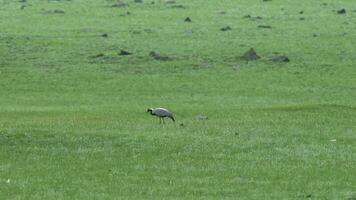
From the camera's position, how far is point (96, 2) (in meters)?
73.1

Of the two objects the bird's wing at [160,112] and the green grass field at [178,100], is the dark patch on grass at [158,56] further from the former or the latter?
the bird's wing at [160,112]

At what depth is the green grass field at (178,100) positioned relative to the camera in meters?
17.1

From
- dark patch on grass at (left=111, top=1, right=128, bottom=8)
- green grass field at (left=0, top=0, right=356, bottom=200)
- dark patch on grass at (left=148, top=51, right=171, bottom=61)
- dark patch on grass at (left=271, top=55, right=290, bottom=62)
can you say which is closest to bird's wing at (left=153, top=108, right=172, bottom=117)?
green grass field at (left=0, top=0, right=356, bottom=200)

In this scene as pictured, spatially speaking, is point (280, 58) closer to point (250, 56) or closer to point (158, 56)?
point (250, 56)

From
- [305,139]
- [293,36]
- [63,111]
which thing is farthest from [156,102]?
[293,36]

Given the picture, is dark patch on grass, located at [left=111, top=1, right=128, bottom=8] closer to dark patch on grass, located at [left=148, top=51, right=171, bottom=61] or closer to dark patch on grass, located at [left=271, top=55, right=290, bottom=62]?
dark patch on grass, located at [left=148, top=51, right=171, bottom=61]

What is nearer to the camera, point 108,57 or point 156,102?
point 156,102

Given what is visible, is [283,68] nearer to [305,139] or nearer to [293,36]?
[293,36]

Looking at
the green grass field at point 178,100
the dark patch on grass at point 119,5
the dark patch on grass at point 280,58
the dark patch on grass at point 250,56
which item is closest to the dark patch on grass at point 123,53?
the green grass field at point 178,100

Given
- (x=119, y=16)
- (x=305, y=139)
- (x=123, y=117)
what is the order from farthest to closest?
(x=119, y=16), (x=123, y=117), (x=305, y=139)

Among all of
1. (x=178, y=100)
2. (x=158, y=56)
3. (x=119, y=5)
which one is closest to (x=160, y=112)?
(x=178, y=100)

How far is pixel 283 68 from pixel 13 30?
59.7 ft

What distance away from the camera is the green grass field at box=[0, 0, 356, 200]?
1712 centimetres

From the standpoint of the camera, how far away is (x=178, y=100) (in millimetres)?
34750
